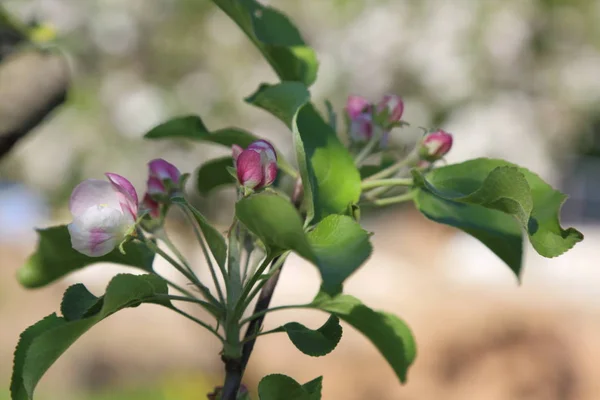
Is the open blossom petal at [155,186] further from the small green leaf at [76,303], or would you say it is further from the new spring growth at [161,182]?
the small green leaf at [76,303]

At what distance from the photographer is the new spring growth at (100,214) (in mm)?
492

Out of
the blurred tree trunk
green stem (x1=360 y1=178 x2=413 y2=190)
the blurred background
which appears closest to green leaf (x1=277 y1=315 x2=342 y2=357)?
green stem (x1=360 y1=178 x2=413 y2=190)

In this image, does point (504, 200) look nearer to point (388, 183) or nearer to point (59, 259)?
point (388, 183)

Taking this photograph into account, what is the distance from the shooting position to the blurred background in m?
3.94

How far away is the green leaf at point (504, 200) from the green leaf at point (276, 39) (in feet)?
0.54

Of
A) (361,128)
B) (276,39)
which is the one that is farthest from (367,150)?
(276,39)

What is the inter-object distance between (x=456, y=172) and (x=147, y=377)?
13.2ft

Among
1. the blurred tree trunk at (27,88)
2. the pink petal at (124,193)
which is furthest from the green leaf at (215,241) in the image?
the blurred tree trunk at (27,88)

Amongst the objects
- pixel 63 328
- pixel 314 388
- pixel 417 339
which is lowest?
pixel 417 339

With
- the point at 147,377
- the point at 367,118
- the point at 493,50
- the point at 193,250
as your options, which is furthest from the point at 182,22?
the point at 367,118

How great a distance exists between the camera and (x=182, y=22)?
6.06 metres

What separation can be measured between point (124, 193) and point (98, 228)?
0.03 m

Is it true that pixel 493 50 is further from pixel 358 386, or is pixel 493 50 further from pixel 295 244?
pixel 295 244

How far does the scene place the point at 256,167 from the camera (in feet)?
1.60
